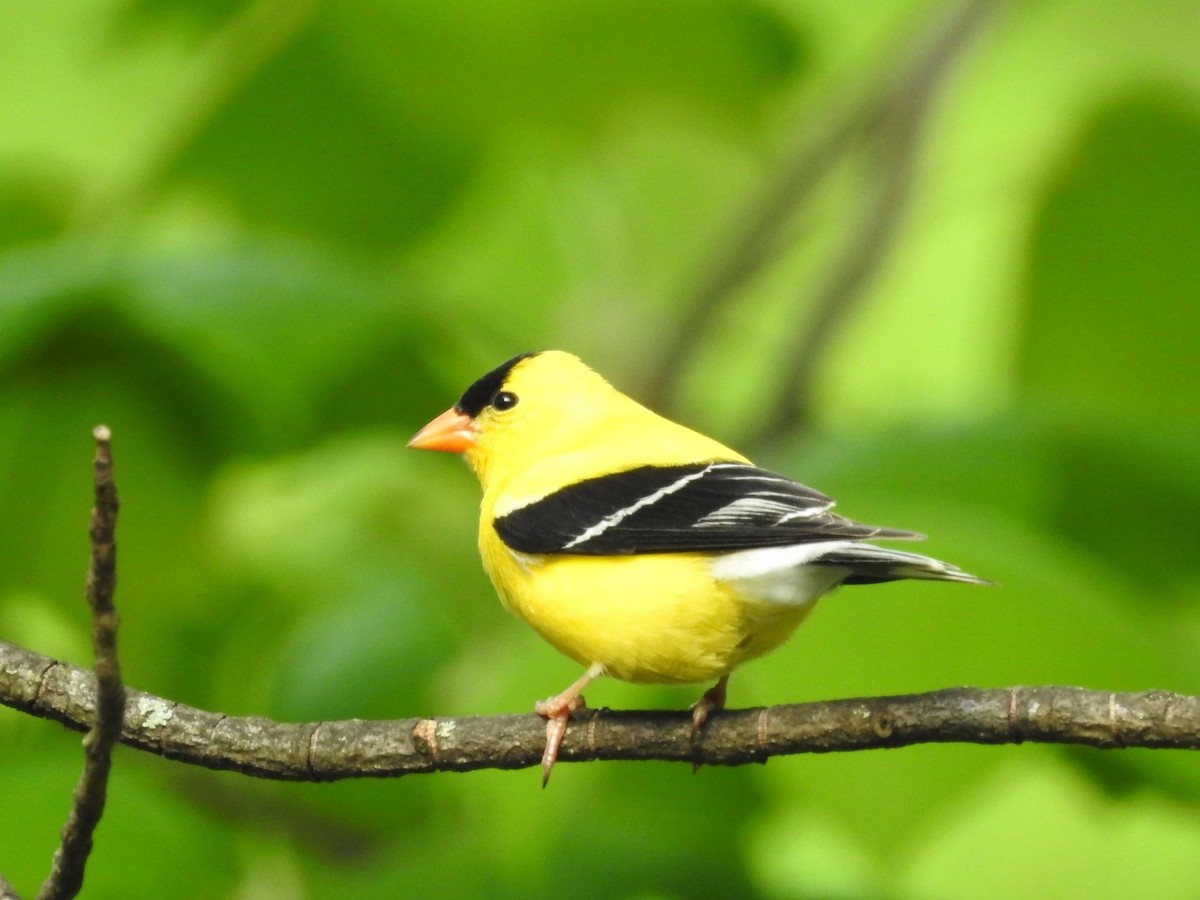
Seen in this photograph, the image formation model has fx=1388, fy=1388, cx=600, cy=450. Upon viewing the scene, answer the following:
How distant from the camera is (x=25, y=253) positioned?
299 centimetres

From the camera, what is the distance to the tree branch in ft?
4.63

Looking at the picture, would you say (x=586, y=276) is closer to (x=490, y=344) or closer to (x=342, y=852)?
(x=490, y=344)

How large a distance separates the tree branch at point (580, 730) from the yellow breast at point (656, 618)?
0.16 m

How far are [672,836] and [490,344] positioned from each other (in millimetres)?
1069

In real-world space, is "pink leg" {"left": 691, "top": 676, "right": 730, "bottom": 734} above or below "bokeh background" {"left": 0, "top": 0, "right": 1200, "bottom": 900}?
below

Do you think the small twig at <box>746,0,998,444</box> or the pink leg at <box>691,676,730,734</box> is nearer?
the pink leg at <box>691,676,730,734</box>

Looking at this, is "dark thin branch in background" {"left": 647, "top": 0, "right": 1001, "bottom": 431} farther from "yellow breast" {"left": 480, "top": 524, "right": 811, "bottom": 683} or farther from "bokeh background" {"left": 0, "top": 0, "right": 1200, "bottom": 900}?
"yellow breast" {"left": 480, "top": 524, "right": 811, "bottom": 683}

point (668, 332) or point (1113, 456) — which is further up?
point (668, 332)

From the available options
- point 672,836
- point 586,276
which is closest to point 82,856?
point 672,836

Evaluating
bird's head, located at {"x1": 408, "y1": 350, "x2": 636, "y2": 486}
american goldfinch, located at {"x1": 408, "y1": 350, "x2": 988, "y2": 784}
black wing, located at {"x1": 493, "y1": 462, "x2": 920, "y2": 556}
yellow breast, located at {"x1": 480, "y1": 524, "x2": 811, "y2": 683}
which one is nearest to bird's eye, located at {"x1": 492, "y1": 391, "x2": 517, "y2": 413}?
bird's head, located at {"x1": 408, "y1": 350, "x2": 636, "y2": 486}

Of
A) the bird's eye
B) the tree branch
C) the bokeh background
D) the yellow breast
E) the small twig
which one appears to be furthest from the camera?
the small twig

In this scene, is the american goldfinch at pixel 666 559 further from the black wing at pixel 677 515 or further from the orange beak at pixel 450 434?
the orange beak at pixel 450 434

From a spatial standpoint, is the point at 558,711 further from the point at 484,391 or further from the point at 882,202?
the point at 882,202

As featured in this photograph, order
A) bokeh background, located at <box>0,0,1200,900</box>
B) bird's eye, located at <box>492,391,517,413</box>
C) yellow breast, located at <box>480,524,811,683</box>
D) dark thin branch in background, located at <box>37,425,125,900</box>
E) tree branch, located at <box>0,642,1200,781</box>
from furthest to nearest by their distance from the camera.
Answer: bird's eye, located at <box>492,391,517,413</box>, bokeh background, located at <box>0,0,1200,900</box>, yellow breast, located at <box>480,524,811,683</box>, tree branch, located at <box>0,642,1200,781</box>, dark thin branch in background, located at <box>37,425,125,900</box>
